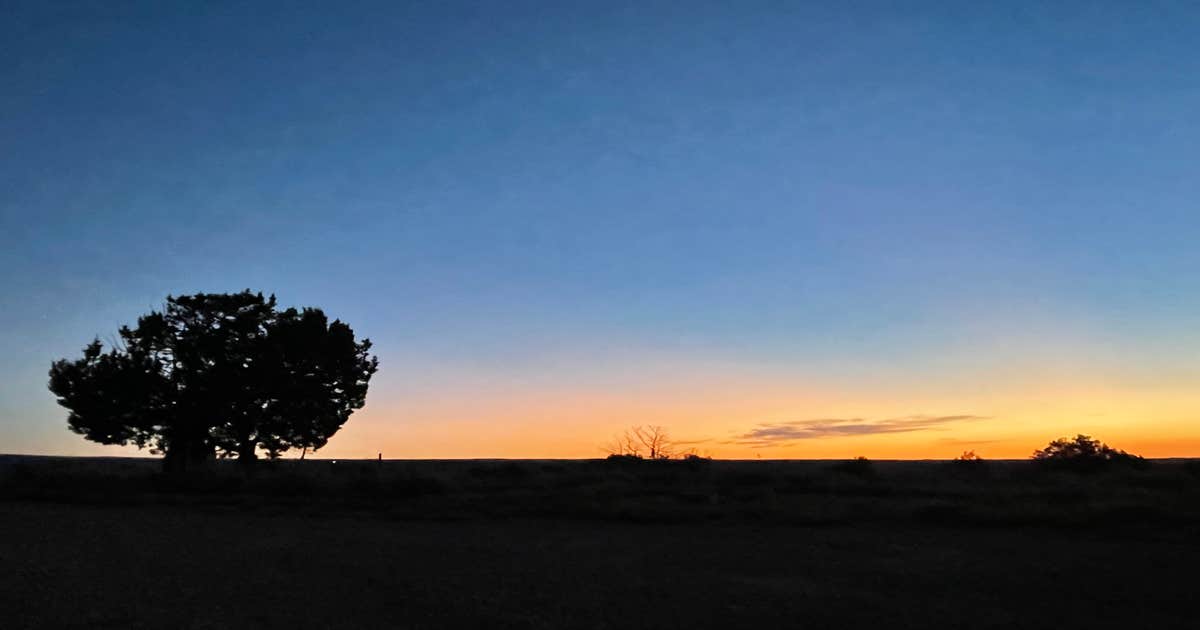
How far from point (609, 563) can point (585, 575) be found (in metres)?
1.08

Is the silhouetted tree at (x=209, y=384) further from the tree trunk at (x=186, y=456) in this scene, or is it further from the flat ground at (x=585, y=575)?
the flat ground at (x=585, y=575)

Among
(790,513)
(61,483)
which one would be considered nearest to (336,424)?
(61,483)

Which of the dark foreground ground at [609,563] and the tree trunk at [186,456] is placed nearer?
the dark foreground ground at [609,563]

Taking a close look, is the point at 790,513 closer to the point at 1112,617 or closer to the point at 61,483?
the point at 1112,617

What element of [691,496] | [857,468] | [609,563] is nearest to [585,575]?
[609,563]

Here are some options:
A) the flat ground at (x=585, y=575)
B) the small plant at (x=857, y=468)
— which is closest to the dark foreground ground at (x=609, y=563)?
the flat ground at (x=585, y=575)

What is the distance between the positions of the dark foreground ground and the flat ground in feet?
0.15

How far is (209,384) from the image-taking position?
35031mm

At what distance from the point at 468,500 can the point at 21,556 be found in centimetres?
1048

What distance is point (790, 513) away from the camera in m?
17.8

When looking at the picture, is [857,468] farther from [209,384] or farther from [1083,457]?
[209,384]

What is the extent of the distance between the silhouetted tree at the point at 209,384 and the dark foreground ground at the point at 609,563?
45.9 feet

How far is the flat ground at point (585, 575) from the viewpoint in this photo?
29.6ft

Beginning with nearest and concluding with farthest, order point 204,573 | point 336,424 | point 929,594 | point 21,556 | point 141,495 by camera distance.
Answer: point 929,594 → point 204,573 → point 21,556 → point 141,495 → point 336,424
